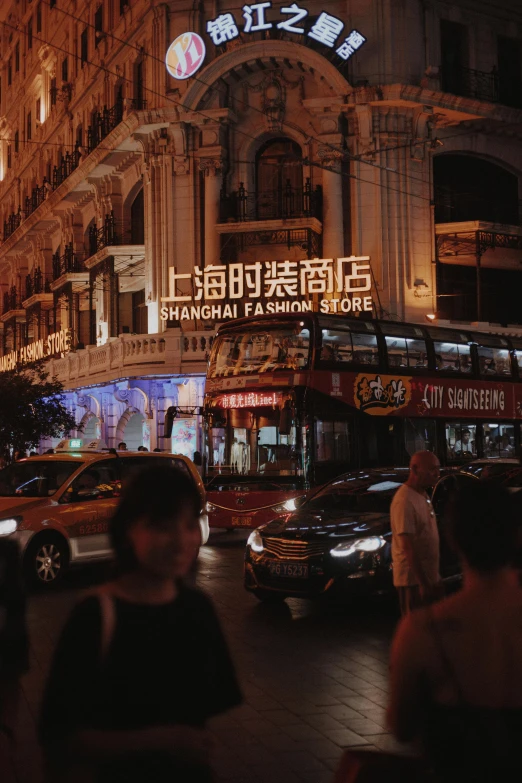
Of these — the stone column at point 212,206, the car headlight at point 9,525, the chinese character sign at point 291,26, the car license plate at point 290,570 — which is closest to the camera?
the car license plate at point 290,570

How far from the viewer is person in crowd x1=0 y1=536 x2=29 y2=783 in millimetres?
4195

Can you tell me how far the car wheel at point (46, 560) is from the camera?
12555 millimetres

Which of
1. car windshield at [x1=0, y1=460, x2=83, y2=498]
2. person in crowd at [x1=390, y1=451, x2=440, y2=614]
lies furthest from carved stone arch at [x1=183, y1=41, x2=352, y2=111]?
person in crowd at [x1=390, y1=451, x2=440, y2=614]

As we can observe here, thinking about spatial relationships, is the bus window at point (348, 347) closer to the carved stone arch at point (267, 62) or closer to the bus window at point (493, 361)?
the bus window at point (493, 361)

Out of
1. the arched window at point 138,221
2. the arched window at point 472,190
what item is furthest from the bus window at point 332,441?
the arched window at point 138,221

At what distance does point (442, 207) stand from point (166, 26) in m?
11.6

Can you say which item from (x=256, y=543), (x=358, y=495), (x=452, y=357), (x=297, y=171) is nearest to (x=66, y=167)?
(x=297, y=171)

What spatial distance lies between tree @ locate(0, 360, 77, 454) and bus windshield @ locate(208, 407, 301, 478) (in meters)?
14.1

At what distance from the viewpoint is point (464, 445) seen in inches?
841

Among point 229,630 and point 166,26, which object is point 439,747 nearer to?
point 229,630

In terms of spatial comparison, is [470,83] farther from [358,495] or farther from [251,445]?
[358,495]

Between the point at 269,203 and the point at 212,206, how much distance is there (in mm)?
2038

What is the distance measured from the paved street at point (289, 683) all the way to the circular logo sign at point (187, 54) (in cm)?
2414

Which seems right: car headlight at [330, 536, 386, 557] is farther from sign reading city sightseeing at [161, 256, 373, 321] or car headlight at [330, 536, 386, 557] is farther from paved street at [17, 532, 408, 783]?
sign reading city sightseeing at [161, 256, 373, 321]
